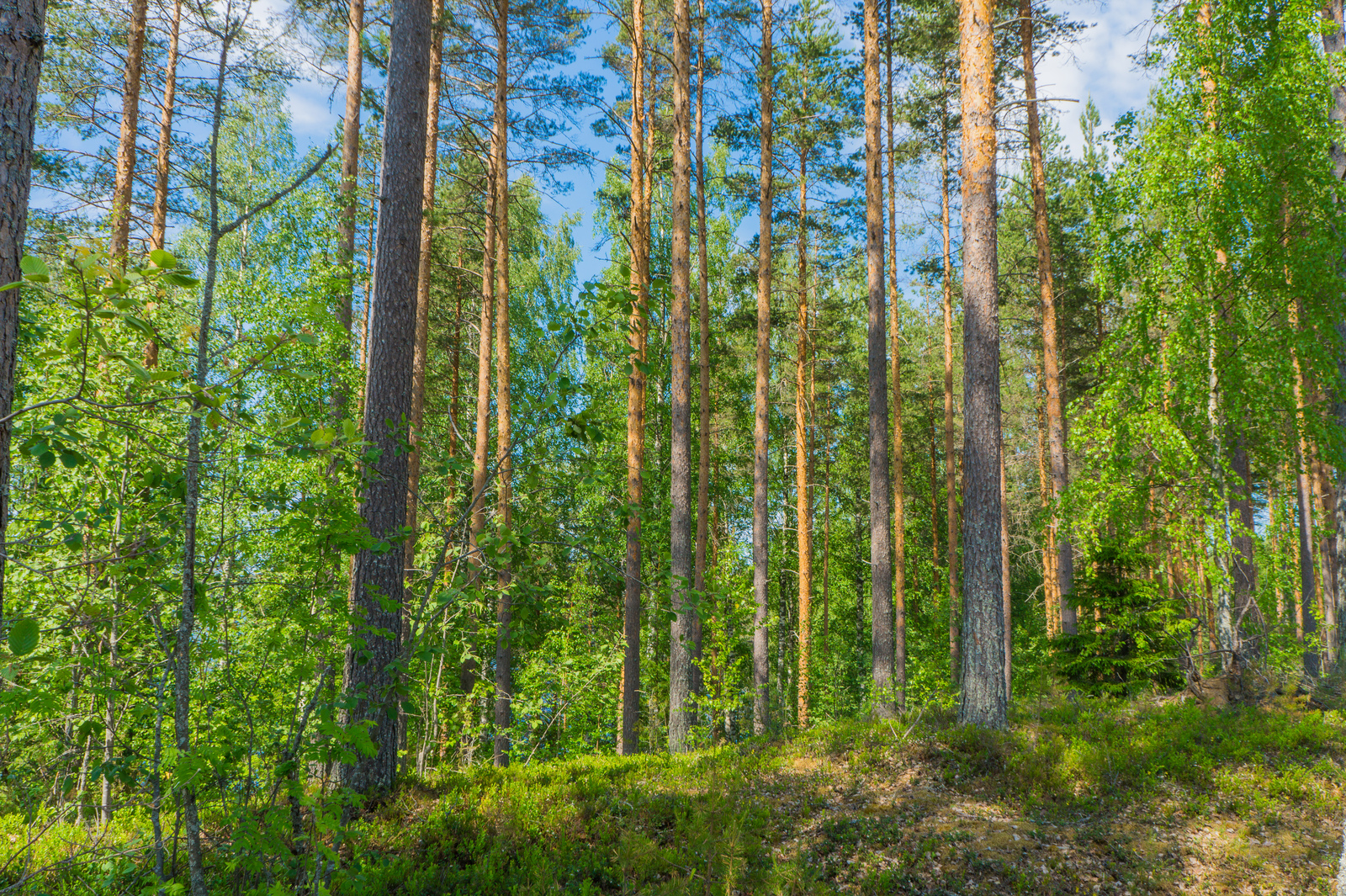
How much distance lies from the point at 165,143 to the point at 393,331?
8.75m

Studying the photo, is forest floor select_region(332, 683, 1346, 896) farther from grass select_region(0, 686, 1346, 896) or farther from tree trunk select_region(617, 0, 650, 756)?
tree trunk select_region(617, 0, 650, 756)

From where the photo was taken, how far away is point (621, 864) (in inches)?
172

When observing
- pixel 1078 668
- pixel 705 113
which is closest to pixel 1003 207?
pixel 705 113

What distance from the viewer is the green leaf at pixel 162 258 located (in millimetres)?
1971

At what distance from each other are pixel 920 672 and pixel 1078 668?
6.12m

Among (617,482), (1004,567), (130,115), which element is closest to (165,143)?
(130,115)

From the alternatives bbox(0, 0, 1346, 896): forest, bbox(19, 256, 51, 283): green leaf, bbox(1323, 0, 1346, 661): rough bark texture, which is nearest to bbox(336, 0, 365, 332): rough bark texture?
bbox(0, 0, 1346, 896): forest

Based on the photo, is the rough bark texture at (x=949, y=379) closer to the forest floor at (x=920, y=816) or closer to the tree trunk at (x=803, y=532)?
the tree trunk at (x=803, y=532)

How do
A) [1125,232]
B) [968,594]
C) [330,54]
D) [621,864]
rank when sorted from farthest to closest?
[330,54] → [1125,232] → [968,594] → [621,864]

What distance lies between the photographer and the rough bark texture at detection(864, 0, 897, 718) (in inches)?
413

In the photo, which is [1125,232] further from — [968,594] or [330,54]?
[330,54]

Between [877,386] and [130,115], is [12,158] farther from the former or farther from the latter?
[130,115]

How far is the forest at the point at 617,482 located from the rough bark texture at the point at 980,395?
1.8 inches

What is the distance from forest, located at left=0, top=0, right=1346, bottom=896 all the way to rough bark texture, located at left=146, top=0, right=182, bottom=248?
19cm
